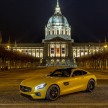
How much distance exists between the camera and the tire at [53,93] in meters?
14.3

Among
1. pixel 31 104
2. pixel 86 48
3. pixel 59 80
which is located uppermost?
pixel 86 48

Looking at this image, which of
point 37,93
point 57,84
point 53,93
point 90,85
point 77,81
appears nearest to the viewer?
point 37,93

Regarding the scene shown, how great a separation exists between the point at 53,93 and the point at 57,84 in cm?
54

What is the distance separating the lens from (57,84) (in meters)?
14.8

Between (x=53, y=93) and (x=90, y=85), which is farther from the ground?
(x=90, y=85)

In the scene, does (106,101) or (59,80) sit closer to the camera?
(106,101)

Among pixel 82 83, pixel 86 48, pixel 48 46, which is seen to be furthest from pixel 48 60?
pixel 82 83


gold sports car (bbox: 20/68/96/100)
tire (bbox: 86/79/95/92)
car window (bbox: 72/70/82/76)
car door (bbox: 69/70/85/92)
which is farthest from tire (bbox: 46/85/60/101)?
tire (bbox: 86/79/95/92)

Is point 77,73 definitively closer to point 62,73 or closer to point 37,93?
point 62,73

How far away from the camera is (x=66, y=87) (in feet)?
50.7

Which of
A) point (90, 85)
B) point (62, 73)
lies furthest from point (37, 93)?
point (90, 85)

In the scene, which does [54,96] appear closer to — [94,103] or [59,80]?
[59,80]

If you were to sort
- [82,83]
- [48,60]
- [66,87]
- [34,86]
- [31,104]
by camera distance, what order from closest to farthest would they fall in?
[31,104] < [34,86] < [66,87] < [82,83] < [48,60]

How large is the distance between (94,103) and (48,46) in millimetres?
185081
